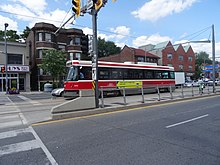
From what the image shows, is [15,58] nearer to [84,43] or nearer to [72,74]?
[72,74]

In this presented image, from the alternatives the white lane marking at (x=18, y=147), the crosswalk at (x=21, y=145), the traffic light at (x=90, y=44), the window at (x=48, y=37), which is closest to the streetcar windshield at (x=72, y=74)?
the traffic light at (x=90, y=44)

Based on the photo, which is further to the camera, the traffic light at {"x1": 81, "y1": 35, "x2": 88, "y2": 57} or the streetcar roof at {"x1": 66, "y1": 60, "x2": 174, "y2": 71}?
the streetcar roof at {"x1": 66, "y1": 60, "x2": 174, "y2": 71}

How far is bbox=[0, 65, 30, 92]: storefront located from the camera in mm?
30602

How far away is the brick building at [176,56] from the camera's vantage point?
59713 millimetres

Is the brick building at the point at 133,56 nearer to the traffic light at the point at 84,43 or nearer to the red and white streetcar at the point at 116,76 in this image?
the red and white streetcar at the point at 116,76

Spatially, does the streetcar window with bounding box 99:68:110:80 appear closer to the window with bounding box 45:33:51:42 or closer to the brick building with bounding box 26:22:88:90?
the brick building with bounding box 26:22:88:90

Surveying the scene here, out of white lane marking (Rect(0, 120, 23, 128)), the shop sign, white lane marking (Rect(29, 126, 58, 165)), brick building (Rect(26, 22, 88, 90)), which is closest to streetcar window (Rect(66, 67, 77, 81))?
white lane marking (Rect(0, 120, 23, 128))

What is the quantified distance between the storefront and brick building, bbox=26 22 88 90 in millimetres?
2247

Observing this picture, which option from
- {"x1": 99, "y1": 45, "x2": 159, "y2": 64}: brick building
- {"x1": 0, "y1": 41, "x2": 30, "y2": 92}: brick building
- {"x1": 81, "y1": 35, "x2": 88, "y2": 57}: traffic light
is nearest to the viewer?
{"x1": 81, "y1": 35, "x2": 88, "y2": 57}: traffic light

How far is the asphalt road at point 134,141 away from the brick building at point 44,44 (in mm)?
26712

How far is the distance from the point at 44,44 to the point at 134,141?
32.6 metres

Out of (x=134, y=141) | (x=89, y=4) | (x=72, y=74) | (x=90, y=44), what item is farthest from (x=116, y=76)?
(x=134, y=141)

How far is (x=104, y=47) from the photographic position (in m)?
73.9

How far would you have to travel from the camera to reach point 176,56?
63.0 meters
